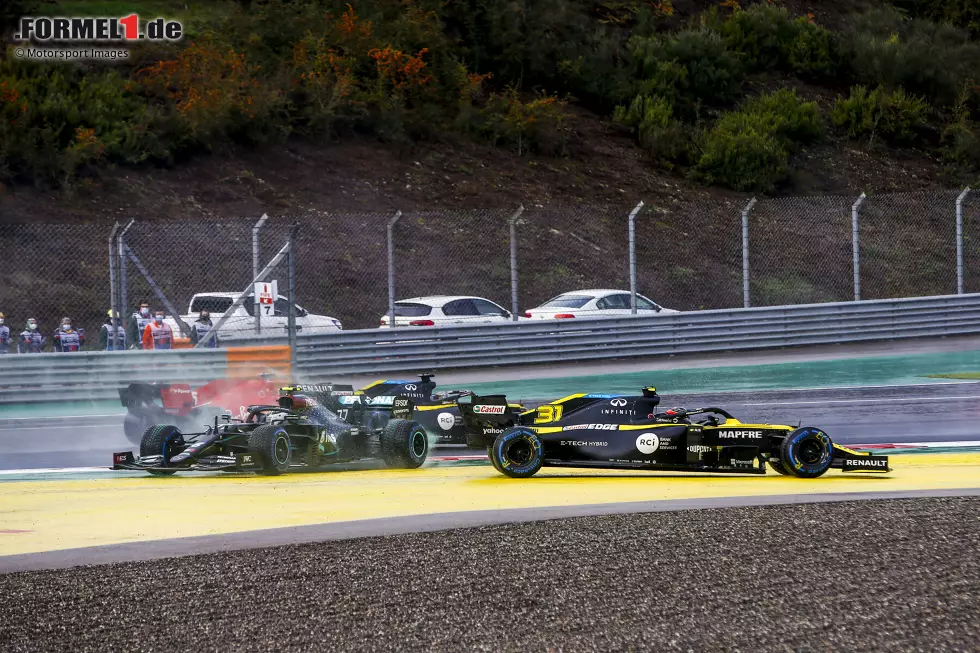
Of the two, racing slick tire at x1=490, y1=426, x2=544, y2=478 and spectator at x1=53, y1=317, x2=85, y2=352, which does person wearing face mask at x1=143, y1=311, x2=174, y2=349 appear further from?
racing slick tire at x1=490, y1=426, x2=544, y2=478

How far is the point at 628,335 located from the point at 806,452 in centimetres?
1247

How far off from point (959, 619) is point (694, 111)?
1448 inches

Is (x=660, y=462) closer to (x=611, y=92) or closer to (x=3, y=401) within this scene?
(x=3, y=401)

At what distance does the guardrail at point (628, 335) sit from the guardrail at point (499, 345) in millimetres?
17

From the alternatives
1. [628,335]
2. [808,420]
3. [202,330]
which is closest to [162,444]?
[808,420]

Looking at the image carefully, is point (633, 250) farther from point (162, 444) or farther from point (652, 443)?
point (162, 444)

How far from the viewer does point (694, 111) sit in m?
40.7

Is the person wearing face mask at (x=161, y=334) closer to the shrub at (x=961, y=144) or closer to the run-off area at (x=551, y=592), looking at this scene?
the run-off area at (x=551, y=592)

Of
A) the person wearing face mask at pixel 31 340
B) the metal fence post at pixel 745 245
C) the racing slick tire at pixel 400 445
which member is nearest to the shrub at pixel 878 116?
the metal fence post at pixel 745 245

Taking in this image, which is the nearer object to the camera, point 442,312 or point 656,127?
point 442,312

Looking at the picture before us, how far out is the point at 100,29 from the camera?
35281 millimetres

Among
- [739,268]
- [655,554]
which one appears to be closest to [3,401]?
[655,554]

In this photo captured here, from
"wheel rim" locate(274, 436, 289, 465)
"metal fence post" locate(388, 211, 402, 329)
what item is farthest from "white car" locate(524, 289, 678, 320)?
"wheel rim" locate(274, 436, 289, 465)

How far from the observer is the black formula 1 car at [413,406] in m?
11.3
